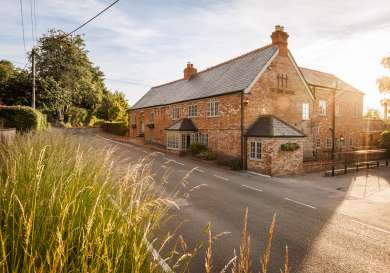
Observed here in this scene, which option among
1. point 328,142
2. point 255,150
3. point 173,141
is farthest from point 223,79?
point 328,142

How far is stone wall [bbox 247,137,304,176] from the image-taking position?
16.7 m

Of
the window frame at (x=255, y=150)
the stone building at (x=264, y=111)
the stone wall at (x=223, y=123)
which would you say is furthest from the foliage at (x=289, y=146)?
the stone wall at (x=223, y=123)

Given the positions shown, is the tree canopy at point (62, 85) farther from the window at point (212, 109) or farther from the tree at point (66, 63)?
the window at point (212, 109)

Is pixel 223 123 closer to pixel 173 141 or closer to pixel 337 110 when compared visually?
pixel 173 141

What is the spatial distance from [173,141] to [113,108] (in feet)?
108

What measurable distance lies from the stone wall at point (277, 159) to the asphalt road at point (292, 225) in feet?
→ 11.1

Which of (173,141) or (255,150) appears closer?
(255,150)

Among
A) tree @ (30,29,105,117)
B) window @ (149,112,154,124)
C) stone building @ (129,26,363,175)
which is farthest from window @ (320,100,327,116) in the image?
tree @ (30,29,105,117)

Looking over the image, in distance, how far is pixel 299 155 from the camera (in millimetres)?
17562

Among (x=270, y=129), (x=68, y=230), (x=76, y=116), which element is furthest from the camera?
(x=76, y=116)

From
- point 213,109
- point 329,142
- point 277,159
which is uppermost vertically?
point 213,109

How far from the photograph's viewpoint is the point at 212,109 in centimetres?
2275

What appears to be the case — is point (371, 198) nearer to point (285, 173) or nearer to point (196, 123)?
point (285, 173)

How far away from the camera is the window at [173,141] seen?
26.0 m
